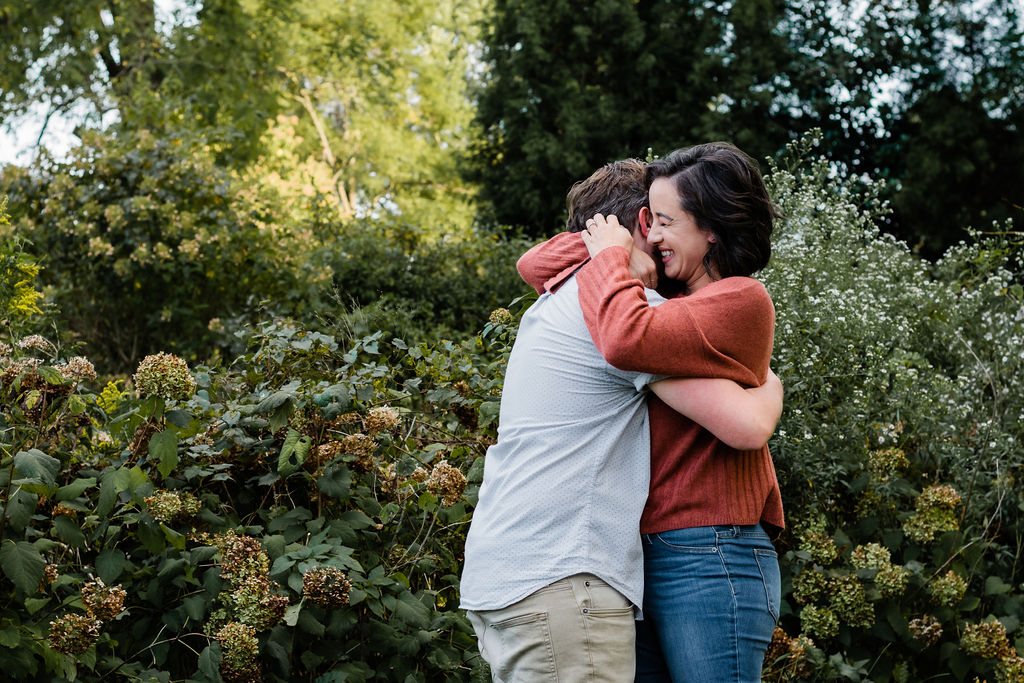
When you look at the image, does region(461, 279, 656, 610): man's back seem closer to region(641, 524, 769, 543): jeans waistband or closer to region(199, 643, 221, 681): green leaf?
region(641, 524, 769, 543): jeans waistband

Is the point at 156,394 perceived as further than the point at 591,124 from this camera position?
No

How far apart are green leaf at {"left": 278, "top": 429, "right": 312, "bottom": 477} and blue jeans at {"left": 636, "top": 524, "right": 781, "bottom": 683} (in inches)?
45.8

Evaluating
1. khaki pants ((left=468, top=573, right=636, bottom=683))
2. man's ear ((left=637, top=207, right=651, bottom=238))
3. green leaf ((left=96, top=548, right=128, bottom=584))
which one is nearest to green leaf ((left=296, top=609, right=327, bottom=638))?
green leaf ((left=96, top=548, right=128, bottom=584))

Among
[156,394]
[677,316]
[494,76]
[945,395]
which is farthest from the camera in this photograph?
[494,76]

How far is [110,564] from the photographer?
7.62 feet

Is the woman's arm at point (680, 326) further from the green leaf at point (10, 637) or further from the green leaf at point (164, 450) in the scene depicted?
the green leaf at point (10, 637)

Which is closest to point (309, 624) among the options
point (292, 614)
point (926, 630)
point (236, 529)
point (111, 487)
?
point (292, 614)

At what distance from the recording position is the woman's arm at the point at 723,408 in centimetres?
164

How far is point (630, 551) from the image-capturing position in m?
1.67

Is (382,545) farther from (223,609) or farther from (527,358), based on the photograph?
(527,358)

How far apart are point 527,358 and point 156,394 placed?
39.5 inches

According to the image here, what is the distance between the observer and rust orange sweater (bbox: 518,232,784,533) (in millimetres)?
1633

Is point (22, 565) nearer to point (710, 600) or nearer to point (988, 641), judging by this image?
point (710, 600)

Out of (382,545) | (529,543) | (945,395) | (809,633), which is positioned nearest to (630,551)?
(529,543)
